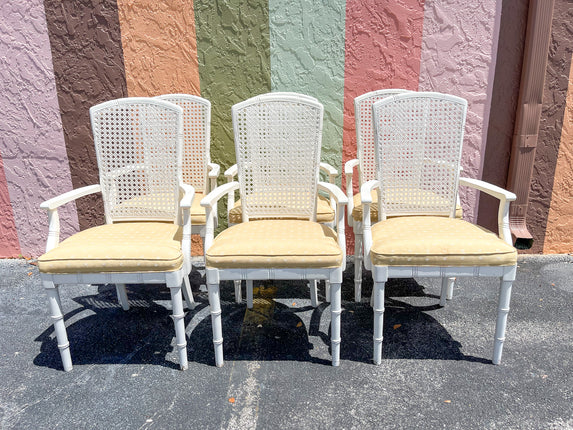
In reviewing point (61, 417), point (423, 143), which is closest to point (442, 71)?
point (423, 143)

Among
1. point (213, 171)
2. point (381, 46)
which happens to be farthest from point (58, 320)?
point (381, 46)

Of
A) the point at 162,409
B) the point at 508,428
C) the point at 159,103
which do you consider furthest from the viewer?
the point at 159,103

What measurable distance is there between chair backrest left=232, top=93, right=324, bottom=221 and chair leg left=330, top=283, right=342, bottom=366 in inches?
23.6

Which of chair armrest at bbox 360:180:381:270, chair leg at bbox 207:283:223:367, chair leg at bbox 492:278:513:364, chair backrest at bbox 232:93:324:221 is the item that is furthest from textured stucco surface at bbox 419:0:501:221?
chair leg at bbox 207:283:223:367

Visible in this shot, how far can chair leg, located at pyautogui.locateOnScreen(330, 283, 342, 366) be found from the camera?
1.94 metres

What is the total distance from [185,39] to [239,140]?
122 cm

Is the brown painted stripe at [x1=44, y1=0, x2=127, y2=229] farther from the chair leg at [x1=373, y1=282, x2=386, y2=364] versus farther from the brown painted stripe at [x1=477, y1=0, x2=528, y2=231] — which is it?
the brown painted stripe at [x1=477, y1=0, x2=528, y2=231]

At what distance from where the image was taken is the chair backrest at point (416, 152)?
2318 millimetres

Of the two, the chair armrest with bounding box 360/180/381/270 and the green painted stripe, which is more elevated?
the green painted stripe

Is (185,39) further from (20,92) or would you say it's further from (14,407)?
(14,407)

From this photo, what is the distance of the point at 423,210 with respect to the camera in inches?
94.7

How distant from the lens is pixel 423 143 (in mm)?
2389

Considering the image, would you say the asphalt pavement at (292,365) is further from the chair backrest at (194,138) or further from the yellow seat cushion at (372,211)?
the chair backrest at (194,138)

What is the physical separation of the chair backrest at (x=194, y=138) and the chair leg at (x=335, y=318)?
1.35m
